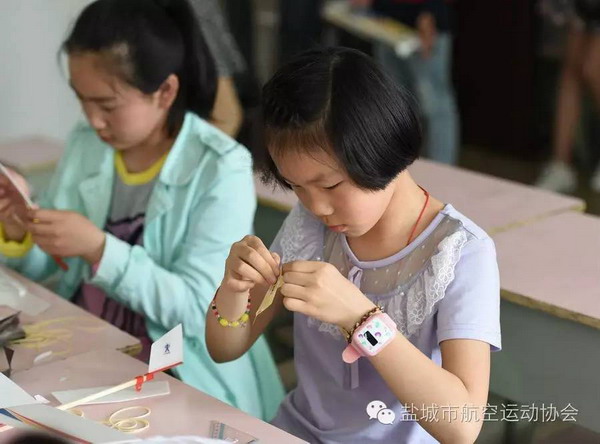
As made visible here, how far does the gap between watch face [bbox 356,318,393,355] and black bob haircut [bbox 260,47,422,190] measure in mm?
194

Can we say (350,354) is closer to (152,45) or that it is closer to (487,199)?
(152,45)

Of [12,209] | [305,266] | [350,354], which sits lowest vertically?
[12,209]

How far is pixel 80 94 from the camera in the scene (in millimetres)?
1879

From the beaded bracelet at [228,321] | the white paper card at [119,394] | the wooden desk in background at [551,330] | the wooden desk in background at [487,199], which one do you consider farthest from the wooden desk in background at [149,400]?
the wooden desk in background at [487,199]

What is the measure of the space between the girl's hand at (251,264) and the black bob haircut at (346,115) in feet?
0.44

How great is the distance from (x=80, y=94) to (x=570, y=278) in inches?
40.2

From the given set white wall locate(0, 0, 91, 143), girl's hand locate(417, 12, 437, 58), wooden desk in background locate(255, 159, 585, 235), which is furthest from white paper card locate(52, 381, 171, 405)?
girl's hand locate(417, 12, 437, 58)

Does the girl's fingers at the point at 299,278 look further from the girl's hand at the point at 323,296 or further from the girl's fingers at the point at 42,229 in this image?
the girl's fingers at the point at 42,229

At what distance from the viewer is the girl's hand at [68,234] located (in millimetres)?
1769

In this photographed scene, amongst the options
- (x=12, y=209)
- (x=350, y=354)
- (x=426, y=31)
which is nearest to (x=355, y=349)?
(x=350, y=354)

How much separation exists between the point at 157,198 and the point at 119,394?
2.03 feet

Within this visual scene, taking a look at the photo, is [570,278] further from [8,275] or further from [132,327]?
[8,275]

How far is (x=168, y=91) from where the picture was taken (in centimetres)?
192

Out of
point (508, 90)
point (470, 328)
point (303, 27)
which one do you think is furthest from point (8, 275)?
point (508, 90)
